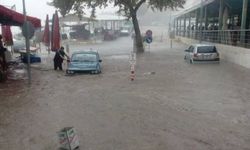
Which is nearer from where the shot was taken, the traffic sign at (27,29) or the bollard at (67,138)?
the bollard at (67,138)

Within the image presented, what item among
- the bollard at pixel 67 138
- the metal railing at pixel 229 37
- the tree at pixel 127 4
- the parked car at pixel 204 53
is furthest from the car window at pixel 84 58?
the tree at pixel 127 4

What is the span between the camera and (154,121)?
33.9 ft

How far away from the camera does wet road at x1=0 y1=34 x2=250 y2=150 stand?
8.58 metres

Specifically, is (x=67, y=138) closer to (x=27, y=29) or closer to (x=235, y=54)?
(x=27, y=29)

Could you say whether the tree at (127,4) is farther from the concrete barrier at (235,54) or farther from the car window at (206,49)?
the car window at (206,49)

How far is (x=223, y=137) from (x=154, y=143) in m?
1.65

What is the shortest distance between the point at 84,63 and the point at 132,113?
10809 millimetres

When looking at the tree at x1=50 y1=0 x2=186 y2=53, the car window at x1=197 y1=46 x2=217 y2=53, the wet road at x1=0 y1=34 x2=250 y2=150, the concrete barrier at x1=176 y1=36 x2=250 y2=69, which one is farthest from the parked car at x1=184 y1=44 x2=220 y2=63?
the tree at x1=50 y1=0 x2=186 y2=53

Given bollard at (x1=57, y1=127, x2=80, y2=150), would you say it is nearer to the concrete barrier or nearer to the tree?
the concrete barrier

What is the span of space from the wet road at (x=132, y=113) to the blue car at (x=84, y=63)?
5.55ft

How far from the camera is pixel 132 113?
37.2 feet

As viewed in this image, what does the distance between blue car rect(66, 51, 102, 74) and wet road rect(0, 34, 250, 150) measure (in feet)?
5.55

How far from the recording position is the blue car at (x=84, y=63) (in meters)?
21.3

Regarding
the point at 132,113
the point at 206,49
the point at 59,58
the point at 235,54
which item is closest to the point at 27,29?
the point at 59,58
